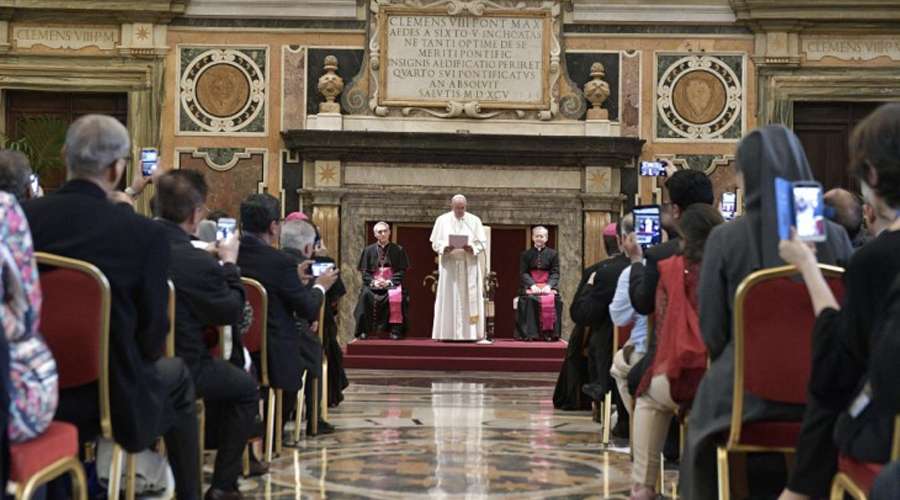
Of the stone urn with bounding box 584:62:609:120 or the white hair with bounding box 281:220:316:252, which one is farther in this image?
the stone urn with bounding box 584:62:609:120

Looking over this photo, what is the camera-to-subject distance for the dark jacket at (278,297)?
657cm

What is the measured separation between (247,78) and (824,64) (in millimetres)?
6432

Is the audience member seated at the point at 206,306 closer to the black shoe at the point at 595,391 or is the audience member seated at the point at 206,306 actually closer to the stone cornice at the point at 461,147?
the black shoe at the point at 595,391

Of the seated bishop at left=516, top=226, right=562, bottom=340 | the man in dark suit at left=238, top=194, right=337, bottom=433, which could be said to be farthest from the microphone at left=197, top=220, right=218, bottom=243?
the seated bishop at left=516, top=226, right=562, bottom=340

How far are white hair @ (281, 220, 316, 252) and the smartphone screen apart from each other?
468 centimetres

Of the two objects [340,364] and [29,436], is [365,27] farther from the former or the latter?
[29,436]

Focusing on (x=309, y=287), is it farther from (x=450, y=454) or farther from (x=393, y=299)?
(x=393, y=299)

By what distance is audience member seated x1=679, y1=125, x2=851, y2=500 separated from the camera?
13.1 feet

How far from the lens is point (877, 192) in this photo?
9.82ft

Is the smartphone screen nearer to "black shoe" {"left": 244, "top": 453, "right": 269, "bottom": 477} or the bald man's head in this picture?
the bald man's head

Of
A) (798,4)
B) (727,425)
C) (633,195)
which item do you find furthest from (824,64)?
(727,425)

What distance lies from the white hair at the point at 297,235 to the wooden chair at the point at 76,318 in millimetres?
3907

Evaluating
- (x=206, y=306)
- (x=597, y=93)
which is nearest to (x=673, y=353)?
(x=206, y=306)

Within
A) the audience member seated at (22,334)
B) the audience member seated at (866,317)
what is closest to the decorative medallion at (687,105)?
the audience member seated at (866,317)
